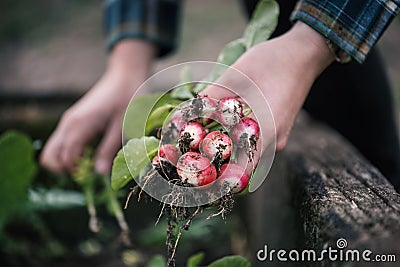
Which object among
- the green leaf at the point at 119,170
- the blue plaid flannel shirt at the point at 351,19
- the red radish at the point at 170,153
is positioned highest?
the blue plaid flannel shirt at the point at 351,19

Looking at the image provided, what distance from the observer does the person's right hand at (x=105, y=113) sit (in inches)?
48.6

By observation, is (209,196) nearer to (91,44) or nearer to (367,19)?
(367,19)

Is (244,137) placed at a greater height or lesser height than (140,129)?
greater

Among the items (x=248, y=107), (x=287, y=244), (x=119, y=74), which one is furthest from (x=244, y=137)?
(x=119, y=74)

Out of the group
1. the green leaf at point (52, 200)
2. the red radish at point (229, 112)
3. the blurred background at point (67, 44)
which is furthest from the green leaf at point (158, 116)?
the blurred background at point (67, 44)

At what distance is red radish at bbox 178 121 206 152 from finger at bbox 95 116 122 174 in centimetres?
68

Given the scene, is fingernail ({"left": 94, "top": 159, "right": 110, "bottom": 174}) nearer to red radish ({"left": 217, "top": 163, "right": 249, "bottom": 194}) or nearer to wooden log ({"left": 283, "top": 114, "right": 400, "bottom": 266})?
Result: wooden log ({"left": 283, "top": 114, "right": 400, "bottom": 266})

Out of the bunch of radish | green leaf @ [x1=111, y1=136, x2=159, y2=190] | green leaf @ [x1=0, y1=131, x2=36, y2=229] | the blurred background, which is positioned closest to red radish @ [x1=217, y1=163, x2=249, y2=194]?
the bunch of radish

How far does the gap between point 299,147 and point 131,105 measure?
48 centimetres

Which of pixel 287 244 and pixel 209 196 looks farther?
pixel 287 244

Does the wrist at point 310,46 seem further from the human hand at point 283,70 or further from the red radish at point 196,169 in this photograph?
the red radish at point 196,169

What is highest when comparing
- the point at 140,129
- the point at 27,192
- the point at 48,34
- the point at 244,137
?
the point at 244,137

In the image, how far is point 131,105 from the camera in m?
0.75

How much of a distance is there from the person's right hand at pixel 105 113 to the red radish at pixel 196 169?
2.27 ft
